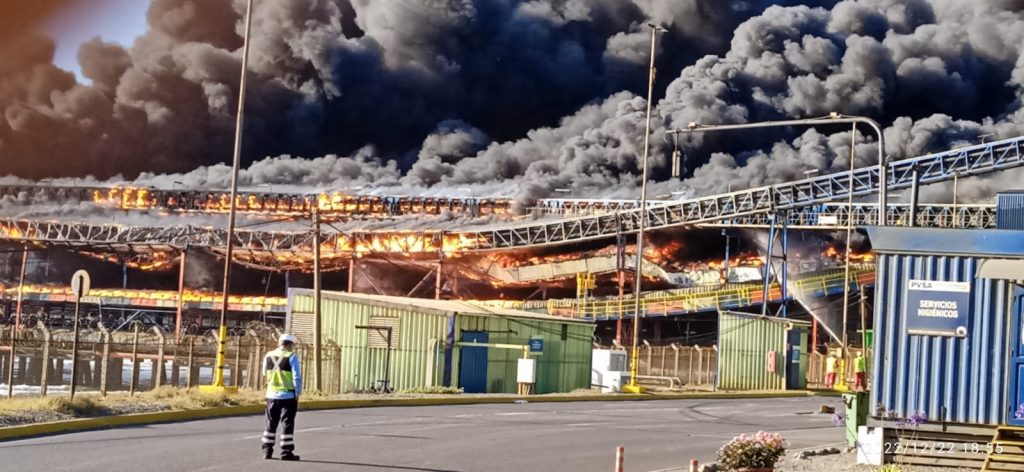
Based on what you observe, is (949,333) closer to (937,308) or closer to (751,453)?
(937,308)

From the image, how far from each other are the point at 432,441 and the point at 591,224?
60.7 meters

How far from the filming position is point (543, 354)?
137 ft

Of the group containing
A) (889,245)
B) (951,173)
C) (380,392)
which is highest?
(951,173)

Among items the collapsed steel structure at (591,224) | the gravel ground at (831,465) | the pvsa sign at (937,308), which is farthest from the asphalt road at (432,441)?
the collapsed steel structure at (591,224)

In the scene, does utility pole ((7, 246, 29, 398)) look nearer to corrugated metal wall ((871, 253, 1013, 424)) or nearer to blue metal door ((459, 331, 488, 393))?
blue metal door ((459, 331, 488, 393))

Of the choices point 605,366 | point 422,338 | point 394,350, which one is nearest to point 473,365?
point 422,338

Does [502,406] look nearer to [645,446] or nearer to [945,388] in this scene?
[645,446]

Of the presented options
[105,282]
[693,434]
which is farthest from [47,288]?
[693,434]

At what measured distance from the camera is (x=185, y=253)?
8600cm

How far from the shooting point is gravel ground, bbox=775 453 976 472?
15.6 m

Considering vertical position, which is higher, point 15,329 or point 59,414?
point 15,329

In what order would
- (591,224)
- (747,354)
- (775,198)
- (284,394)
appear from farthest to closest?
(591,224), (775,198), (747,354), (284,394)

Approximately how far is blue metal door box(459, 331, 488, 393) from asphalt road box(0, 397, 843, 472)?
30.3 feet

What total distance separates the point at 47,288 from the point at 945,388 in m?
87.0
